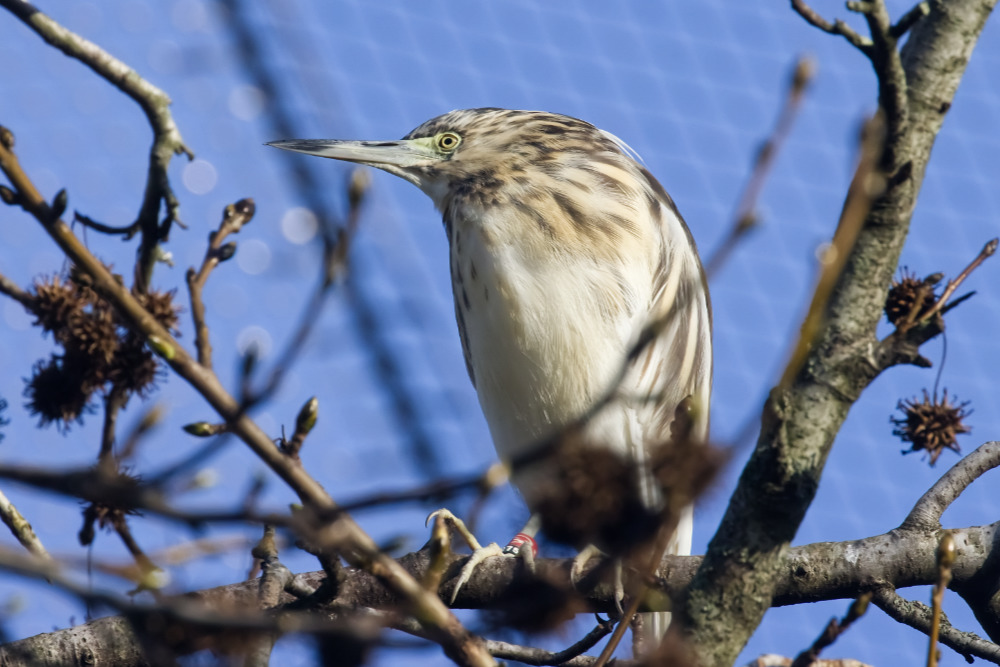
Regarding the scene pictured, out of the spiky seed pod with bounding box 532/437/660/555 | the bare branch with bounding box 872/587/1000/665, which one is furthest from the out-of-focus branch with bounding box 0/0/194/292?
the bare branch with bounding box 872/587/1000/665

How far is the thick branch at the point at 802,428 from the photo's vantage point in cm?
111

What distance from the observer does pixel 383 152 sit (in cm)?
275

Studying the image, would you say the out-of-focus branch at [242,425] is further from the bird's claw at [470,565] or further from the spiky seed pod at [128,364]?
the bird's claw at [470,565]

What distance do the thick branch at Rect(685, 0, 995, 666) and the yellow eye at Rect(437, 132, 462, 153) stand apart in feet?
5.32

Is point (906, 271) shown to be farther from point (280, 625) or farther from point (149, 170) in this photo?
point (149, 170)

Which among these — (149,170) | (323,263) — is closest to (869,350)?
(323,263)

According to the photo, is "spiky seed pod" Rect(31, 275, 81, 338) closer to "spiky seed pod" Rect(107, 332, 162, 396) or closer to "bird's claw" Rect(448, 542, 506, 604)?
"spiky seed pod" Rect(107, 332, 162, 396)

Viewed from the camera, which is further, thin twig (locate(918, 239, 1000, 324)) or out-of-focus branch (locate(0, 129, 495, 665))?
thin twig (locate(918, 239, 1000, 324))

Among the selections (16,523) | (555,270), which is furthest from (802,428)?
(555,270)

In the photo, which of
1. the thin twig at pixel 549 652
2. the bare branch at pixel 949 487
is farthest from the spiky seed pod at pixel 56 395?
the bare branch at pixel 949 487

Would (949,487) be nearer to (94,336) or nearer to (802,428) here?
(802,428)

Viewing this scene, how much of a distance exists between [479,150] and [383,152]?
0.27 metres

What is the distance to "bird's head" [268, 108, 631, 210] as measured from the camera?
8.44 ft

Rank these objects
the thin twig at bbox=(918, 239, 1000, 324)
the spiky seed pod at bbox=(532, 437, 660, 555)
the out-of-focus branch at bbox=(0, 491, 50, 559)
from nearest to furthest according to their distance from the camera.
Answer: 1. the spiky seed pod at bbox=(532, 437, 660, 555)
2. the thin twig at bbox=(918, 239, 1000, 324)
3. the out-of-focus branch at bbox=(0, 491, 50, 559)
